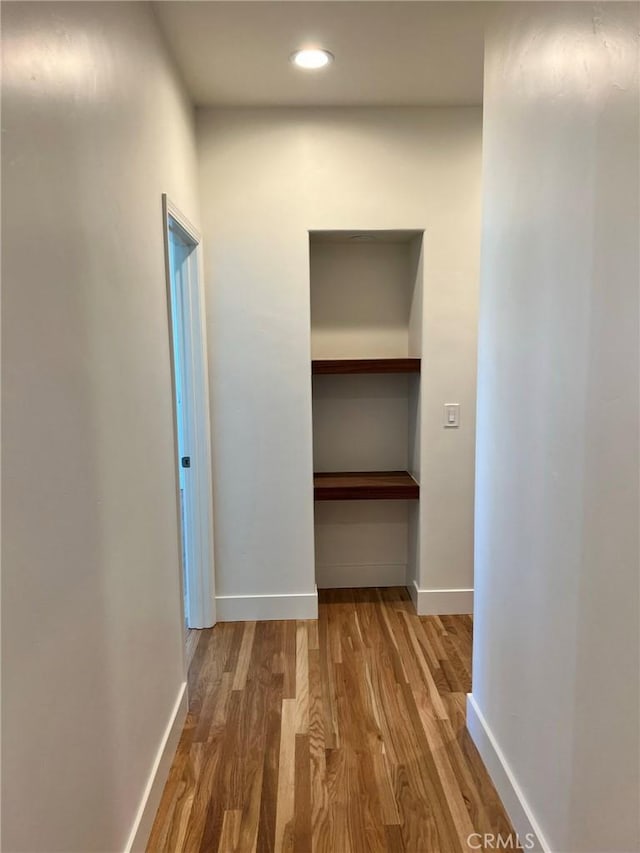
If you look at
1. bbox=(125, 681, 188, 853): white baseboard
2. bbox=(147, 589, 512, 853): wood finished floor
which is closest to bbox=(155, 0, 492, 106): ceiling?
bbox=(125, 681, 188, 853): white baseboard

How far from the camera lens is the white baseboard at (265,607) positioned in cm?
304

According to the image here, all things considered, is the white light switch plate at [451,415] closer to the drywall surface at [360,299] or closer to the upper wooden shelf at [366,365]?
the upper wooden shelf at [366,365]

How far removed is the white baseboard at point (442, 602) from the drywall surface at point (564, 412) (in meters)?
1.17

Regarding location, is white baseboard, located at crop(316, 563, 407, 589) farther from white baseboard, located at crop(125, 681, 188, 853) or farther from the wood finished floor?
white baseboard, located at crop(125, 681, 188, 853)

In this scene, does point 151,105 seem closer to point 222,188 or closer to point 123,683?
point 222,188

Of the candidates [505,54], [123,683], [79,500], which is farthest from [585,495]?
[505,54]

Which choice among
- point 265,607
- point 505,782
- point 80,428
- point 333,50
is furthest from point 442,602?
point 333,50

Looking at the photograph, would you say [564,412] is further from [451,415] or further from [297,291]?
[297,291]

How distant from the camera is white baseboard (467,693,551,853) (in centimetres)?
151

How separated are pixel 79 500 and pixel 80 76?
96 cm

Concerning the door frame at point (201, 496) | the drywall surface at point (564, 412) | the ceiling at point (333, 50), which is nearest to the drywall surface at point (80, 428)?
the ceiling at point (333, 50)

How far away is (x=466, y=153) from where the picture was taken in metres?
2.80

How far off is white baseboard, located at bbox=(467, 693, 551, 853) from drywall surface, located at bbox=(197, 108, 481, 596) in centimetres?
109

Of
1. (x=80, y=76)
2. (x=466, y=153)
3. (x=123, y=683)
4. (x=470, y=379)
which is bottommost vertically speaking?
(x=123, y=683)
